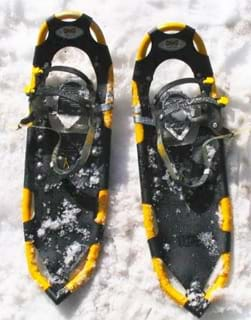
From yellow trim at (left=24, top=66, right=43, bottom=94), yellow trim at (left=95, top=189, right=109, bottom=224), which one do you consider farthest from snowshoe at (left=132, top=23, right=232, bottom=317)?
yellow trim at (left=24, top=66, right=43, bottom=94)

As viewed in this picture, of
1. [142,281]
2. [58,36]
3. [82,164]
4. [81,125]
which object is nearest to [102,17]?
[58,36]

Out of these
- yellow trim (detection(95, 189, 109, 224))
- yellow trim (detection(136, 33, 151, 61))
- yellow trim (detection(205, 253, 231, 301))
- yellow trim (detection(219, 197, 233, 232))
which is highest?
yellow trim (detection(136, 33, 151, 61))

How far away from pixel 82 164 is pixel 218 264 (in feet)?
1.71

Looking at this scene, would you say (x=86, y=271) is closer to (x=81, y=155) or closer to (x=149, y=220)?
(x=149, y=220)

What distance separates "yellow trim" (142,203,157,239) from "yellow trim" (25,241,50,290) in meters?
0.34

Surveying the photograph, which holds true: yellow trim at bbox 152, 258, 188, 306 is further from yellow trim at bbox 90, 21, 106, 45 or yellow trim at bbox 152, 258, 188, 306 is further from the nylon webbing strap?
yellow trim at bbox 90, 21, 106, 45

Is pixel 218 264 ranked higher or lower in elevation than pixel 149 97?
lower

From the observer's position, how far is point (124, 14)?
7.45ft

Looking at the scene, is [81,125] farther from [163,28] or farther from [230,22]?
[230,22]

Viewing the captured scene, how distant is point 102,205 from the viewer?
1.99m

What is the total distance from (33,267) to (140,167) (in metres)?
0.45

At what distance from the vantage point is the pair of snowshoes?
194 cm

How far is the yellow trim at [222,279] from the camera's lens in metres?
1.92

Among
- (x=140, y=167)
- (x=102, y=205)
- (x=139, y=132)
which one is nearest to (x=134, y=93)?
(x=139, y=132)
